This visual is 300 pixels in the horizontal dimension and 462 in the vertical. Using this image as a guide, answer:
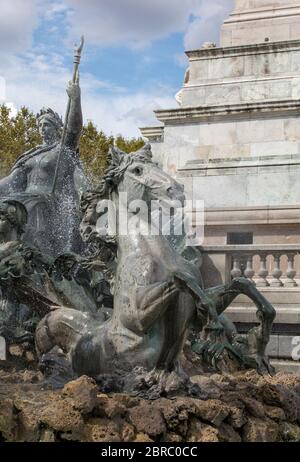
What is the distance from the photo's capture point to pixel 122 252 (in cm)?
615

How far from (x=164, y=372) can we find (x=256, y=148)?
868cm

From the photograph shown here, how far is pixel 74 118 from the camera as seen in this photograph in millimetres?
10055

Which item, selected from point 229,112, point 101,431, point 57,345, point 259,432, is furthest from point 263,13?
point 101,431

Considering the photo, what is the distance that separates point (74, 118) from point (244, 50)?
567 cm

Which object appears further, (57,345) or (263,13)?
(263,13)

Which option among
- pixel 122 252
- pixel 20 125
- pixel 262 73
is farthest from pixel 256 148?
pixel 20 125

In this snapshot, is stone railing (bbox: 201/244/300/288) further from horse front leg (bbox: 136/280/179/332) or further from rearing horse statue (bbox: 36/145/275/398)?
horse front leg (bbox: 136/280/179/332)

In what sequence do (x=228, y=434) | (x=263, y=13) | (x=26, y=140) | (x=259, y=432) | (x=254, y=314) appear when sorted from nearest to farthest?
(x=228, y=434), (x=259, y=432), (x=254, y=314), (x=263, y=13), (x=26, y=140)

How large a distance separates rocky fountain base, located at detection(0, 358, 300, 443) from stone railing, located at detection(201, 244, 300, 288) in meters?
4.89

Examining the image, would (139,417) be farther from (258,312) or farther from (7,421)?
(258,312)

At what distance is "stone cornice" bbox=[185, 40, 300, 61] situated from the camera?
14250 millimetres

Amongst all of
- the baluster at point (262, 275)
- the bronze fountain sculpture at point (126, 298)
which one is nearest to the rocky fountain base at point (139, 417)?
the bronze fountain sculpture at point (126, 298)

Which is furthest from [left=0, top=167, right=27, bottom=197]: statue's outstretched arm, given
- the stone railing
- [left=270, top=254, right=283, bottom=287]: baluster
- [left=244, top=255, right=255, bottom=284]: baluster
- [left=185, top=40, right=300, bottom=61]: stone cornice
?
[left=185, top=40, right=300, bottom=61]: stone cornice
